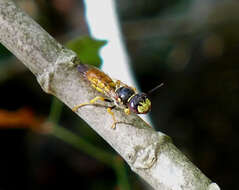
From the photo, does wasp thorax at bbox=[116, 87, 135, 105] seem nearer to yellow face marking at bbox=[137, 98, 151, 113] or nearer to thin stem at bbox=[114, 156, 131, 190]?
yellow face marking at bbox=[137, 98, 151, 113]

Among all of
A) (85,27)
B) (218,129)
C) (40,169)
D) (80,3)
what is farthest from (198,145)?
(80,3)

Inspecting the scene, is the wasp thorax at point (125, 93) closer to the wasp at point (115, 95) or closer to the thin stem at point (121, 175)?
the wasp at point (115, 95)

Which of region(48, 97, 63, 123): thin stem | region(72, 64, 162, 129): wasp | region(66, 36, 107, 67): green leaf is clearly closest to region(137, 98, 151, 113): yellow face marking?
region(72, 64, 162, 129): wasp

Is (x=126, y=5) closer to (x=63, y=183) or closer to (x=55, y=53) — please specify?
(x=63, y=183)

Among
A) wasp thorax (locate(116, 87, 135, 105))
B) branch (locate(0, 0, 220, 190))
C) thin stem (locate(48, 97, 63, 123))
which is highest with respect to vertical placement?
thin stem (locate(48, 97, 63, 123))

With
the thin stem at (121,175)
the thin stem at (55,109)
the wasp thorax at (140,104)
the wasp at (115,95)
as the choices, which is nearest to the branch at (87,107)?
the wasp at (115,95)

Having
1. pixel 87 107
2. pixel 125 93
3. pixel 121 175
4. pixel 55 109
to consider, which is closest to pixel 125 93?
pixel 125 93

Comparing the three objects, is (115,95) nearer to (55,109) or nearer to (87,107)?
(87,107)
